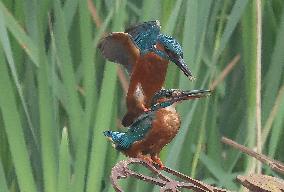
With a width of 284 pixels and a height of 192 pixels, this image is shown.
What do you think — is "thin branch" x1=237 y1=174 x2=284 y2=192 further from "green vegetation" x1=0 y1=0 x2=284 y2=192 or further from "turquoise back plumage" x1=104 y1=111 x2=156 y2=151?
"green vegetation" x1=0 y1=0 x2=284 y2=192

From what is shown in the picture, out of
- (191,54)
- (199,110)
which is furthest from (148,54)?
(199,110)

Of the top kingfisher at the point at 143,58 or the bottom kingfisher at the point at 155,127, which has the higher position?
the top kingfisher at the point at 143,58

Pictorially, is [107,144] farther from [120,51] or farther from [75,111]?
[120,51]

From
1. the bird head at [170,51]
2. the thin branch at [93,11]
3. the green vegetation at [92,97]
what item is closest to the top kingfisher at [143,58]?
the bird head at [170,51]

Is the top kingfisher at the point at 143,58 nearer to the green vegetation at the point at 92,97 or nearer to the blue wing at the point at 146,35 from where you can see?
the blue wing at the point at 146,35

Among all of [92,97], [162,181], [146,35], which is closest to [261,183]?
[162,181]

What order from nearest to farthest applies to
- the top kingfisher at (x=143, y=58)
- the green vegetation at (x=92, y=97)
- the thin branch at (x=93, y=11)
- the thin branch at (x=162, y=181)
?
the thin branch at (x=162, y=181), the top kingfisher at (x=143, y=58), the green vegetation at (x=92, y=97), the thin branch at (x=93, y=11)
